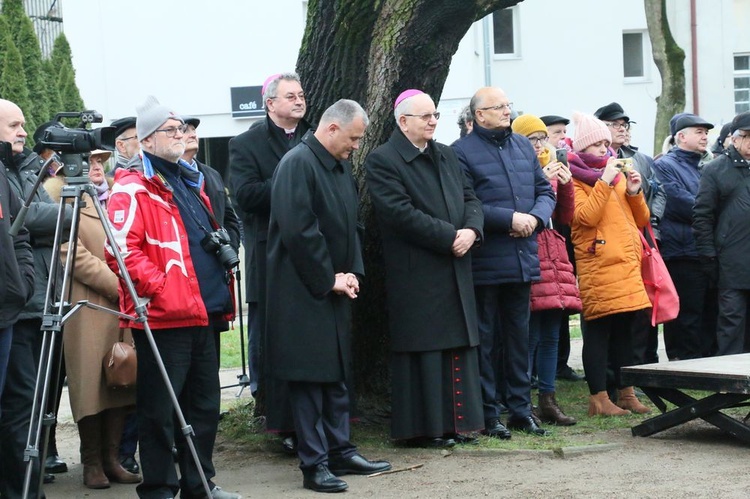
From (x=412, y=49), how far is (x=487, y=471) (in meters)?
2.76

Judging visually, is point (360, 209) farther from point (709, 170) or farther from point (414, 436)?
point (709, 170)

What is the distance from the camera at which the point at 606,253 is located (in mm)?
8531

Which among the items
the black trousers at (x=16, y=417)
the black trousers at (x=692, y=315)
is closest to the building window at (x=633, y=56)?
the black trousers at (x=692, y=315)

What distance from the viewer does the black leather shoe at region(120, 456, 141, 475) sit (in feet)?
24.3

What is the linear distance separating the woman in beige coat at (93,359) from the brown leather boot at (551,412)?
2745mm

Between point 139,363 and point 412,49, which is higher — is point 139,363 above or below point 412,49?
below

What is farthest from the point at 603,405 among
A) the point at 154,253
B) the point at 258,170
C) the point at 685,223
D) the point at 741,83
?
the point at 741,83

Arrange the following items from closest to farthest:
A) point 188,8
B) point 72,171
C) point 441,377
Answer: point 72,171 → point 441,377 → point 188,8

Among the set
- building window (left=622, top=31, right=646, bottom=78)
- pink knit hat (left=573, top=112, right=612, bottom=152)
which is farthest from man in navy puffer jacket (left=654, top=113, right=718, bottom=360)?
building window (left=622, top=31, right=646, bottom=78)

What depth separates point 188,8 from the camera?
24734 millimetres

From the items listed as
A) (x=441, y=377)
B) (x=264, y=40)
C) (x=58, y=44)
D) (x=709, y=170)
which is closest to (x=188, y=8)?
(x=264, y=40)

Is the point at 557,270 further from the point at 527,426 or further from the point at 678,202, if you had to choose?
the point at 678,202

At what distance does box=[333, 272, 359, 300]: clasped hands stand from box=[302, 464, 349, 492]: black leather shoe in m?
0.93

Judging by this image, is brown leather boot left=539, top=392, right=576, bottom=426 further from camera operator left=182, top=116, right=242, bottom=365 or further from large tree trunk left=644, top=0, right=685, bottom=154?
large tree trunk left=644, top=0, right=685, bottom=154
